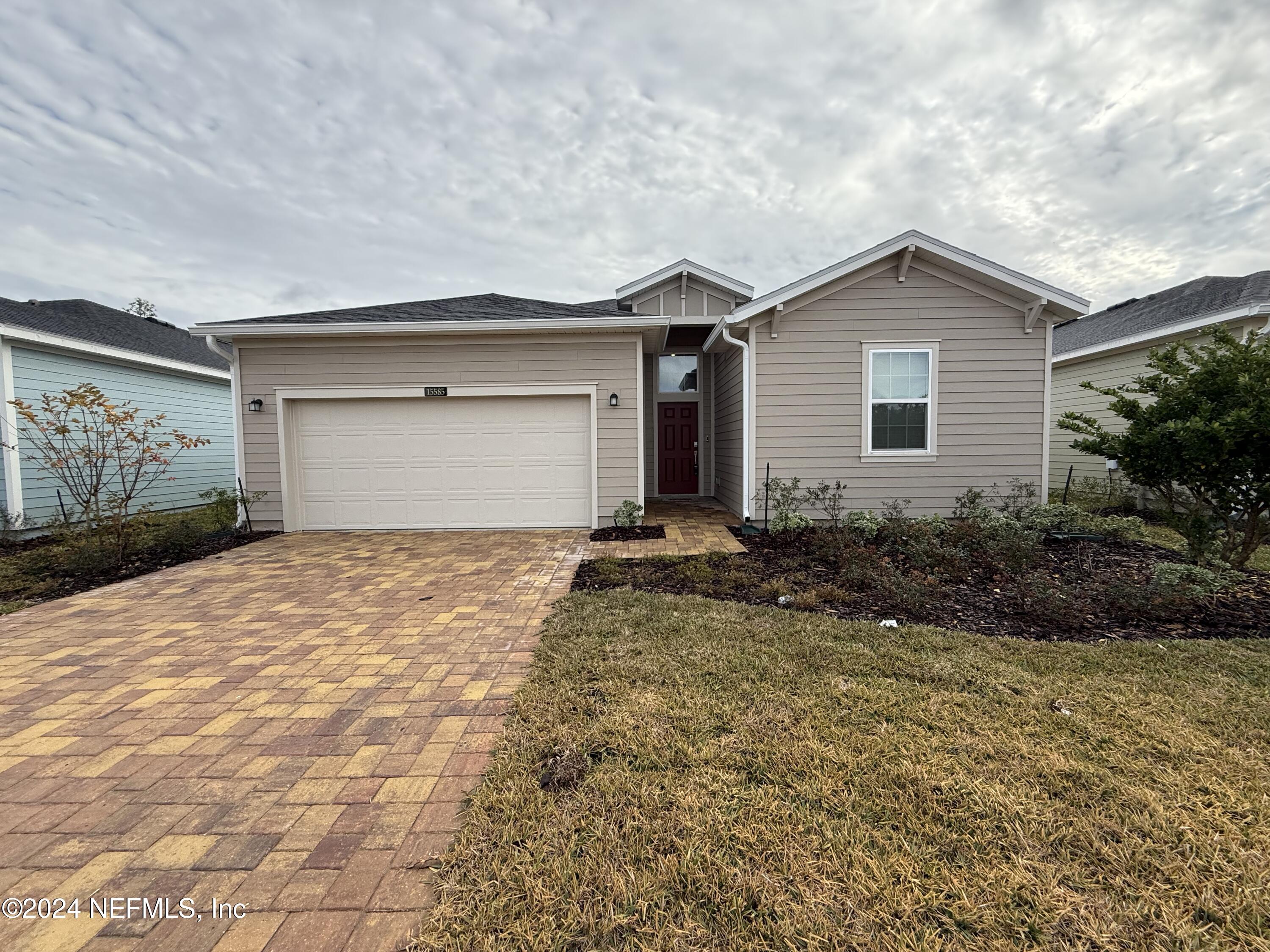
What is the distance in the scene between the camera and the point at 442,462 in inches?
313

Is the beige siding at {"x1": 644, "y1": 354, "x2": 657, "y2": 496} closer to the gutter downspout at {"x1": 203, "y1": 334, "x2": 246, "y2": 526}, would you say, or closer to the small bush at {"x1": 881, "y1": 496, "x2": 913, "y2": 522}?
the small bush at {"x1": 881, "y1": 496, "x2": 913, "y2": 522}

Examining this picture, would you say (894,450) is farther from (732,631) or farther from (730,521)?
(732,631)

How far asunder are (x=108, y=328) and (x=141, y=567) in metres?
7.27

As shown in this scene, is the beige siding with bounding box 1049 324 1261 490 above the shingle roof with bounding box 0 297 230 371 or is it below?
below

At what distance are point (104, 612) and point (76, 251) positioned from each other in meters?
14.1

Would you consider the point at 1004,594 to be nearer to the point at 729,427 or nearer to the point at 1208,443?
the point at 1208,443

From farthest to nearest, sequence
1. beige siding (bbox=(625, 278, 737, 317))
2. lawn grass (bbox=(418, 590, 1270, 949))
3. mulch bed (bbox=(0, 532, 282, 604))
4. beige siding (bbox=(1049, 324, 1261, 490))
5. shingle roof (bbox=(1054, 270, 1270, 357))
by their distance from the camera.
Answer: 1. beige siding (bbox=(625, 278, 737, 317))
2. beige siding (bbox=(1049, 324, 1261, 490))
3. shingle roof (bbox=(1054, 270, 1270, 357))
4. mulch bed (bbox=(0, 532, 282, 604))
5. lawn grass (bbox=(418, 590, 1270, 949))

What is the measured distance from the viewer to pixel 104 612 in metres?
4.36

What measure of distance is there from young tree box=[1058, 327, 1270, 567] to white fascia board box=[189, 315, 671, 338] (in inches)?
217

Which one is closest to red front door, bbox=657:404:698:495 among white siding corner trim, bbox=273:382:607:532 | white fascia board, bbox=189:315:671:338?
white siding corner trim, bbox=273:382:607:532

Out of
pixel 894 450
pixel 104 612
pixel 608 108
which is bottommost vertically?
pixel 104 612

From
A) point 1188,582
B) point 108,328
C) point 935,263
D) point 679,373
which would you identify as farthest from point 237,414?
point 1188,582

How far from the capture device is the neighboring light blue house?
7742 mm

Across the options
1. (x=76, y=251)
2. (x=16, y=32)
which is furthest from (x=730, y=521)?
(x=76, y=251)
